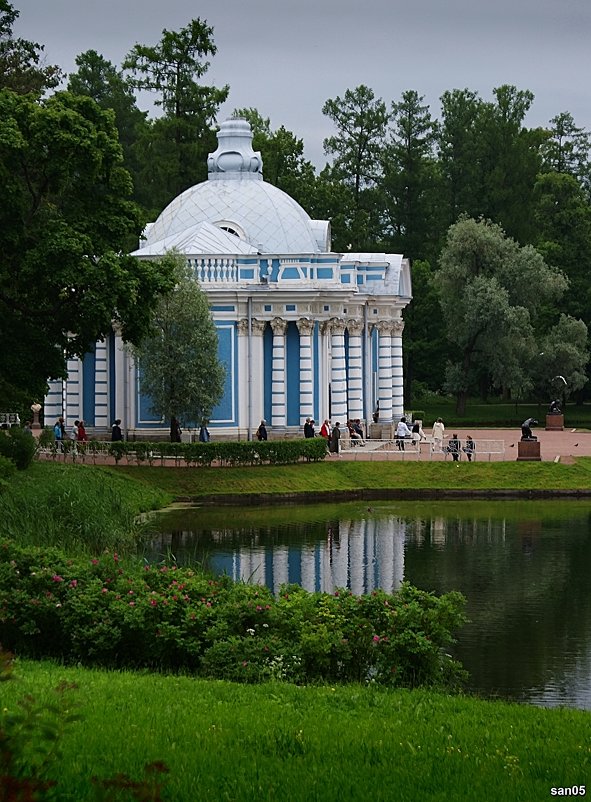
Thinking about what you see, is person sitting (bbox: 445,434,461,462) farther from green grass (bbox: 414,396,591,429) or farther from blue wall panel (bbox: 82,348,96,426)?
green grass (bbox: 414,396,591,429)

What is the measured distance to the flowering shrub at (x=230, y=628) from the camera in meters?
15.0

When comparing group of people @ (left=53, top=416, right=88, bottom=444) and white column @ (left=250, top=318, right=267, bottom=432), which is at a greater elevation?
white column @ (left=250, top=318, right=267, bottom=432)

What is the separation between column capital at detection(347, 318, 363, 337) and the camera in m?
50.9

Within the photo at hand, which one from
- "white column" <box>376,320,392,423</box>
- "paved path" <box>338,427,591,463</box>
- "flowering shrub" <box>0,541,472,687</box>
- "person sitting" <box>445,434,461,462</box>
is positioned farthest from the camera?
"white column" <box>376,320,392,423</box>

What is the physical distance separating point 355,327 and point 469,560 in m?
24.4

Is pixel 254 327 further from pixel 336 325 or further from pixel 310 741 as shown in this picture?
pixel 310 741

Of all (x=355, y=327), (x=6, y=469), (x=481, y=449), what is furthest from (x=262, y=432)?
(x=6, y=469)

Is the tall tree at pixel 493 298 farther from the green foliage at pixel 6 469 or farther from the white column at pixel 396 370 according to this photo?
the green foliage at pixel 6 469

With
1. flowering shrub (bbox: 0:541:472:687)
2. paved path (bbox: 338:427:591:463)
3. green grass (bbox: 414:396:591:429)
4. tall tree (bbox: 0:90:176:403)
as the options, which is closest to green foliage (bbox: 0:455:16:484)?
tall tree (bbox: 0:90:176:403)

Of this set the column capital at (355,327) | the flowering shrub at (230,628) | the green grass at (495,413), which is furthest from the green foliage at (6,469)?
the green grass at (495,413)

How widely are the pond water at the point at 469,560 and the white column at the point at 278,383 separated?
381 inches

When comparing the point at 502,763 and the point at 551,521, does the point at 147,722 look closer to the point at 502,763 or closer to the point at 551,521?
the point at 502,763

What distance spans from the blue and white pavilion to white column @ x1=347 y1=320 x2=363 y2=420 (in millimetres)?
47

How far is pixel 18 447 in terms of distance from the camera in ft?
112
